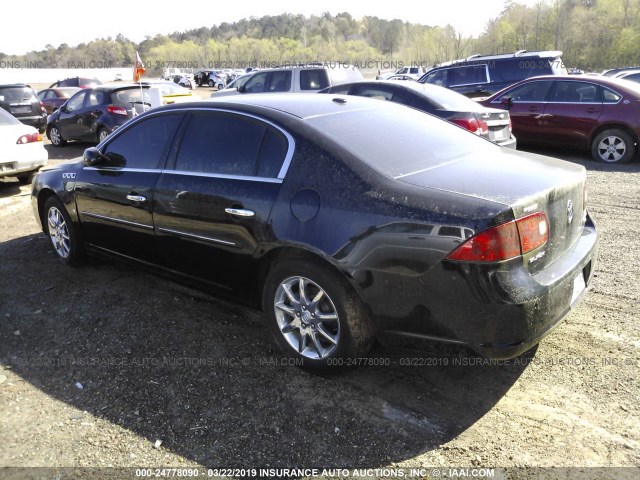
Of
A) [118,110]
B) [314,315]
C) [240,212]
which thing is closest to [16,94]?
[118,110]

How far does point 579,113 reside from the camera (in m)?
9.55

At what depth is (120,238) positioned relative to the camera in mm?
4414

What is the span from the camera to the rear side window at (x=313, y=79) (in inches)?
457

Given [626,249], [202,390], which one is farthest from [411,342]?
[626,249]

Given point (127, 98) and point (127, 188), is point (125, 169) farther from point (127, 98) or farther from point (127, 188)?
point (127, 98)

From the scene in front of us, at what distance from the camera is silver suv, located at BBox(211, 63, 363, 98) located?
1166 cm

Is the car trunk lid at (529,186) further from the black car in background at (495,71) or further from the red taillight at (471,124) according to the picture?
the black car in background at (495,71)

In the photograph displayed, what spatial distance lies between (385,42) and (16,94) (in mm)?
145091

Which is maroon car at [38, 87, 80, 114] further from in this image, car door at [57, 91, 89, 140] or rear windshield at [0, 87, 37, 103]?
car door at [57, 91, 89, 140]

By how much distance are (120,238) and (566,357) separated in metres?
3.51

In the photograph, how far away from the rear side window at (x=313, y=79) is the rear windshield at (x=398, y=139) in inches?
313

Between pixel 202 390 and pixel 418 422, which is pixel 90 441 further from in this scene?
pixel 418 422

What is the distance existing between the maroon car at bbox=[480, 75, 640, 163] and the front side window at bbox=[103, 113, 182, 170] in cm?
810

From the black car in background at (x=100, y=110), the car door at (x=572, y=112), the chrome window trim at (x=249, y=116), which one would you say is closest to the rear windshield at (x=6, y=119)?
the black car in background at (x=100, y=110)
